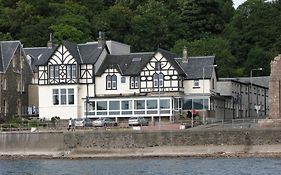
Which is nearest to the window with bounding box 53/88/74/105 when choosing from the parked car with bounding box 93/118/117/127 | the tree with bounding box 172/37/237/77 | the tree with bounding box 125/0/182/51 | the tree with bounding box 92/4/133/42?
the parked car with bounding box 93/118/117/127

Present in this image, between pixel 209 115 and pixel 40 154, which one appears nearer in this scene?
pixel 40 154

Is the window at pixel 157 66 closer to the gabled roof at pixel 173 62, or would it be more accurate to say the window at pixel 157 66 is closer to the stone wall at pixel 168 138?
the gabled roof at pixel 173 62

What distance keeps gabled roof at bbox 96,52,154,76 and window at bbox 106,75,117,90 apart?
92cm

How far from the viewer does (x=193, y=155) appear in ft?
197

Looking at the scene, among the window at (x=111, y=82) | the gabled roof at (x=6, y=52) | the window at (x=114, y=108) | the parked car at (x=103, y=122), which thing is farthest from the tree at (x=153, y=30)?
the parked car at (x=103, y=122)

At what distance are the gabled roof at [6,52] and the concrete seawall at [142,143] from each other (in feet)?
55.8

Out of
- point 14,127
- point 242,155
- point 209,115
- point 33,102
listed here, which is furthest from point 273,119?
point 33,102

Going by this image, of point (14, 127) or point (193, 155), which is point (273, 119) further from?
point (14, 127)

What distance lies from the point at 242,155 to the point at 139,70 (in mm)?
23130

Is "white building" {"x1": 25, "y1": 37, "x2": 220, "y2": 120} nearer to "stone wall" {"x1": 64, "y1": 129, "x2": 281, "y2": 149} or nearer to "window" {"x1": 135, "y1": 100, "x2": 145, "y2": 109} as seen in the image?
"window" {"x1": 135, "y1": 100, "x2": 145, "y2": 109}

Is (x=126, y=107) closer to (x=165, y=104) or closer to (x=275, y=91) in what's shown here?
(x=165, y=104)

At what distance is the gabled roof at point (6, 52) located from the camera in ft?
266

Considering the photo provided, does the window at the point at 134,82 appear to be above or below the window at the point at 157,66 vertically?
below

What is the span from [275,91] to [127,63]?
769 inches
